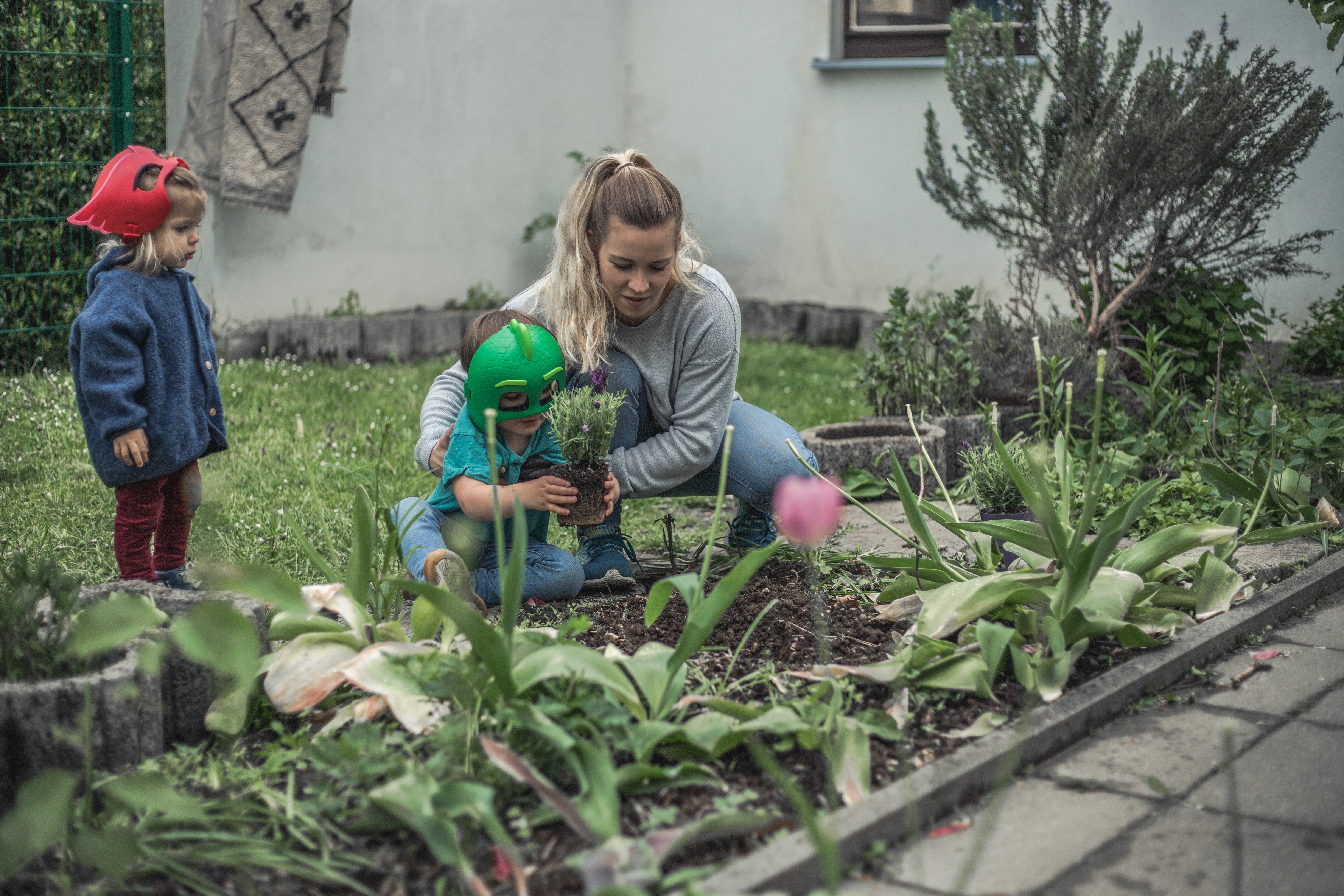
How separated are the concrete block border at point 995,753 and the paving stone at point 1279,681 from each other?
0.21 feet

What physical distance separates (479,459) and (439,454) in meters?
0.27

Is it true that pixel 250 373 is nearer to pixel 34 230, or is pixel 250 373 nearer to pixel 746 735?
pixel 34 230

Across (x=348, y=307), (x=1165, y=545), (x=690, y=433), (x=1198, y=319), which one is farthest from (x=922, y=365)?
(x=348, y=307)

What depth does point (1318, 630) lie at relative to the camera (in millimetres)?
2768

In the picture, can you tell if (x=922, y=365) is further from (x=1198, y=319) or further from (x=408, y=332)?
(x=408, y=332)

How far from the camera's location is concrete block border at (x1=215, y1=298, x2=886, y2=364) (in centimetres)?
681

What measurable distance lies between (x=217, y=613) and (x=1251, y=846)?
156cm

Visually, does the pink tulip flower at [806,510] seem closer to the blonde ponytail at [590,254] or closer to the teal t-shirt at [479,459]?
the teal t-shirt at [479,459]

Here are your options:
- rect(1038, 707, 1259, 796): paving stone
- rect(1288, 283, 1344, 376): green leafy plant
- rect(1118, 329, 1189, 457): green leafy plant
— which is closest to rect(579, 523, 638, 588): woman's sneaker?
rect(1038, 707, 1259, 796): paving stone

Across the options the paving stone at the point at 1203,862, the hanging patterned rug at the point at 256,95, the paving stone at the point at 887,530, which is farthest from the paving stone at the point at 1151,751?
the hanging patterned rug at the point at 256,95

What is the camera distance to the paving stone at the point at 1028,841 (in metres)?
1.70

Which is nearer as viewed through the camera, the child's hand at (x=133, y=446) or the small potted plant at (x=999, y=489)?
the child's hand at (x=133, y=446)

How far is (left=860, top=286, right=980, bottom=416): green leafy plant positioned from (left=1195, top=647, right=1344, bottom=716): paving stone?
2.14 metres

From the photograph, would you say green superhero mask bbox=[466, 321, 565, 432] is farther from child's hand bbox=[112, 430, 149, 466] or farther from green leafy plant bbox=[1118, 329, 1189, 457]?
green leafy plant bbox=[1118, 329, 1189, 457]
